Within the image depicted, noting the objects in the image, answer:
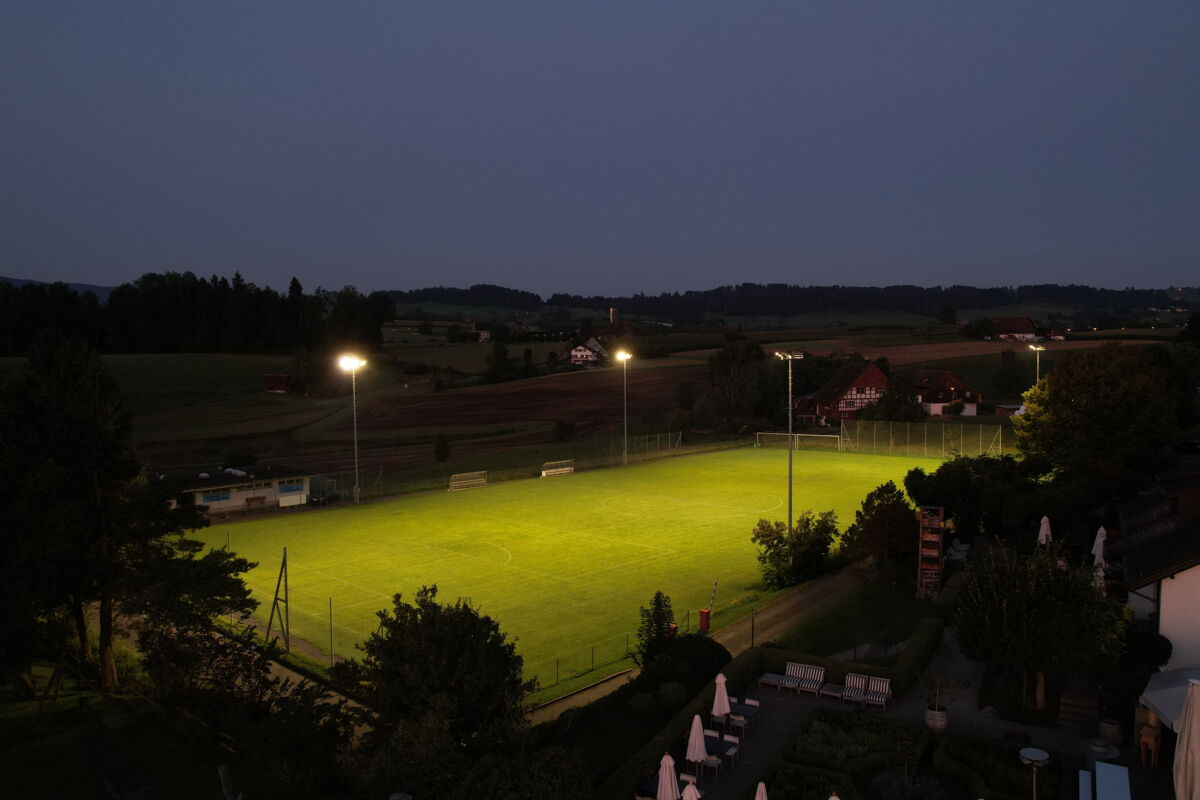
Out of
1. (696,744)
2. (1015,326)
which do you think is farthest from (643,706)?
(1015,326)

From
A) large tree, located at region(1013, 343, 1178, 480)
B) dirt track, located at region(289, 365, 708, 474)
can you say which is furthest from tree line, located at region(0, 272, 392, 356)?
large tree, located at region(1013, 343, 1178, 480)

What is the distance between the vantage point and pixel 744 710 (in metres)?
14.6

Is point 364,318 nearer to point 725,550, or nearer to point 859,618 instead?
point 725,550

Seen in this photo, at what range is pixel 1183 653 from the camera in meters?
15.3

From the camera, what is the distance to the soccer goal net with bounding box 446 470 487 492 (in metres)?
43.5

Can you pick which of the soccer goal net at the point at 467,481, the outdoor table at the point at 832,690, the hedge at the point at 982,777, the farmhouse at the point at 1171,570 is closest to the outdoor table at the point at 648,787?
the hedge at the point at 982,777

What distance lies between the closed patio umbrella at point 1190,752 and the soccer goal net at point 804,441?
1922 inches

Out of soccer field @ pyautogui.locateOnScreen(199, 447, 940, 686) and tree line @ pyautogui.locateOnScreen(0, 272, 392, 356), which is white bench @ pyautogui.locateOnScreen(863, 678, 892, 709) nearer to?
soccer field @ pyautogui.locateOnScreen(199, 447, 940, 686)

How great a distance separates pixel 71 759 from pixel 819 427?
63.1 meters

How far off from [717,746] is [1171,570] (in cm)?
877

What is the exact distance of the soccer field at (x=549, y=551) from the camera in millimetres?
22344

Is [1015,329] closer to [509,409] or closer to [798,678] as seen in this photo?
[509,409]

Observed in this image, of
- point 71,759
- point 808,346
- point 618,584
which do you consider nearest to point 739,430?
point 808,346

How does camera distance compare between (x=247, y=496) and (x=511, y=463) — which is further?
(x=511, y=463)
